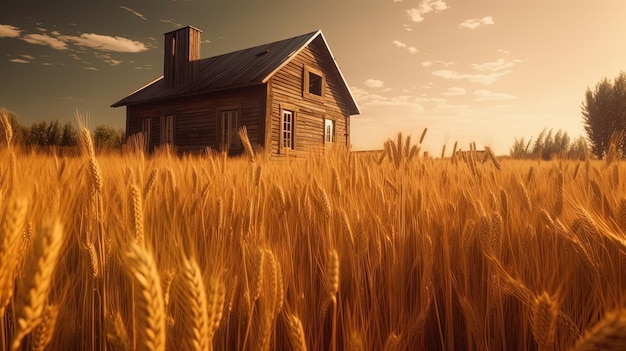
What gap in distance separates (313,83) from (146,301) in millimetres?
17991

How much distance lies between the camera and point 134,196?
0.91 metres

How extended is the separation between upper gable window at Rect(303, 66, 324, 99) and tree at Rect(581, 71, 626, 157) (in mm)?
32085

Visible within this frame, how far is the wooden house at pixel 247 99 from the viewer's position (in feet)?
44.7

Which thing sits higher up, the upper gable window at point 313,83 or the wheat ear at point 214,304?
the upper gable window at point 313,83

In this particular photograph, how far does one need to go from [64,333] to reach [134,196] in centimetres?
42

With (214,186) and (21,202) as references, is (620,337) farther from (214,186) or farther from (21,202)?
(214,186)

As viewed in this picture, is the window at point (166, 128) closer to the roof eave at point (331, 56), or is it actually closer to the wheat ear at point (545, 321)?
the roof eave at point (331, 56)

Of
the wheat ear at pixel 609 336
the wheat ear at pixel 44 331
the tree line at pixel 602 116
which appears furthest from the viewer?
the tree line at pixel 602 116

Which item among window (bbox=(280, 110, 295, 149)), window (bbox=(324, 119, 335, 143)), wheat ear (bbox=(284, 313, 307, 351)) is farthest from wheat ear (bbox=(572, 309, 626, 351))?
window (bbox=(324, 119, 335, 143))

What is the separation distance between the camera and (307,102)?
51.7 feet

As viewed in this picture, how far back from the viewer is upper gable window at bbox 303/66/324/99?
15572 mm

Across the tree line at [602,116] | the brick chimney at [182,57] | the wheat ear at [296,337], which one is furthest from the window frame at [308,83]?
the tree line at [602,116]

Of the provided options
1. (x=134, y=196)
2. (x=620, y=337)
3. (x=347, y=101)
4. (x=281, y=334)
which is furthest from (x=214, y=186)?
(x=347, y=101)

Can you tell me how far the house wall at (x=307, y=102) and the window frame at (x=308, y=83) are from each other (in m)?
0.12
